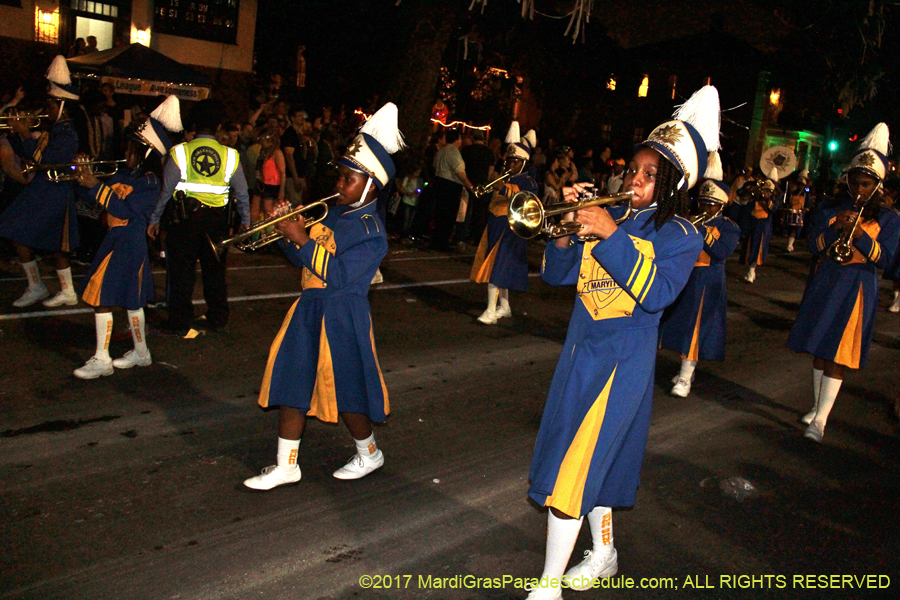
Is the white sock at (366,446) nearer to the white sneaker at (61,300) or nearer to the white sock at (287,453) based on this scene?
the white sock at (287,453)

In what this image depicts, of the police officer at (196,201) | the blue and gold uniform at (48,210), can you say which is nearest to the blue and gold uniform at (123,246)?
the police officer at (196,201)

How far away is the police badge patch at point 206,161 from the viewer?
7109mm

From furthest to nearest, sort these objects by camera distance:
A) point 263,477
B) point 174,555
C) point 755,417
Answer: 1. point 755,417
2. point 263,477
3. point 174,555

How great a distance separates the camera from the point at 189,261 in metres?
7.31

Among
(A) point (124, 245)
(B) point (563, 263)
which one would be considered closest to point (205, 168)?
(A) point (124, 245)

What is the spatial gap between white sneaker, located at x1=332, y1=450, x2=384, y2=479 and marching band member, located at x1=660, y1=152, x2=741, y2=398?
10.5 ft

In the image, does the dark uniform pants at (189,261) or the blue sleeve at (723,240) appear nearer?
the blue sleeve at (723,240)

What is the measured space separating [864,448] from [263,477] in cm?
446

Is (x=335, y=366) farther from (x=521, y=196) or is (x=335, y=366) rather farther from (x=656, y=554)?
(x=656, y=554)

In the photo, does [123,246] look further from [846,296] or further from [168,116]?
[846,296]

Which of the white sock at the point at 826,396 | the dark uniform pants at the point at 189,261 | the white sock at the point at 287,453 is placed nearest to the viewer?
the white sock at the point at 287,453

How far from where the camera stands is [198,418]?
529 cm

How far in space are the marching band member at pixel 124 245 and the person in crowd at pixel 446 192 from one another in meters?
8.03

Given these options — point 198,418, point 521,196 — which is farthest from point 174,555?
point 521,196
